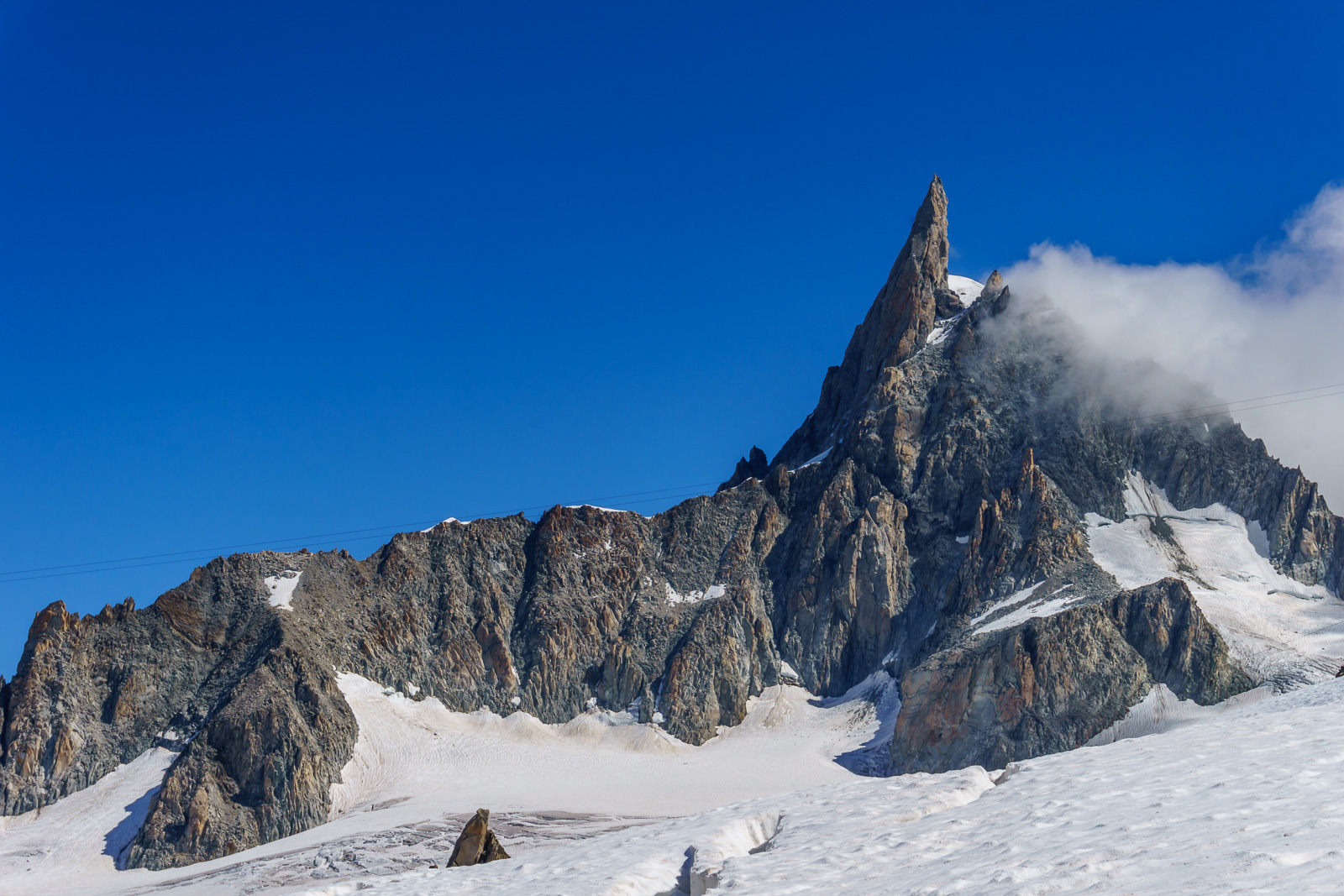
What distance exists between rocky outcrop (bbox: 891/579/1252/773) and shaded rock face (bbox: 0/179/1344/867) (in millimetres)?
285

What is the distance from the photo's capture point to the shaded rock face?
12650 cm

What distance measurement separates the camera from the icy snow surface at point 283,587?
153 metres

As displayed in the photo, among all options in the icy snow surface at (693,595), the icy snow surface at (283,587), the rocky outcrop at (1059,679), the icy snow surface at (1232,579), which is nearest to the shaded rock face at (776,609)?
the rocky outcrop at (1059,679)

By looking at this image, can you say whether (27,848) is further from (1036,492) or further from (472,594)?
(1036,492)

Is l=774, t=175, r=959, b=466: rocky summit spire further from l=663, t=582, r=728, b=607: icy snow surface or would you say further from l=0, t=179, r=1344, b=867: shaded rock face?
l=663, t=582, r=728, b=607: icy snow surface

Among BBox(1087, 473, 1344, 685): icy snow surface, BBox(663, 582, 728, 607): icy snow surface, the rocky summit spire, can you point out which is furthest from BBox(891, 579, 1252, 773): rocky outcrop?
the rocky summit spire

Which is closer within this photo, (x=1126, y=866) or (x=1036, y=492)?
(x=1126, y=866)

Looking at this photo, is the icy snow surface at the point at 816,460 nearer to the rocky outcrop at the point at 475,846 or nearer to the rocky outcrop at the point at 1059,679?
the rocky outcrop at the point at 1059,679

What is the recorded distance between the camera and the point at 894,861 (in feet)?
74.7

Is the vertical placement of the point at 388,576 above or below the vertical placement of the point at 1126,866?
above

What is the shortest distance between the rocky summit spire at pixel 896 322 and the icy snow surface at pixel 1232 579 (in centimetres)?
4292

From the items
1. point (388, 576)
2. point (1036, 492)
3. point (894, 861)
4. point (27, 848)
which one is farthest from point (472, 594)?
point (894, 861)

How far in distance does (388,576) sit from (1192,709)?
337ft

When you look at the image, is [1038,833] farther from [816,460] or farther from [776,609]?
[816,460]
